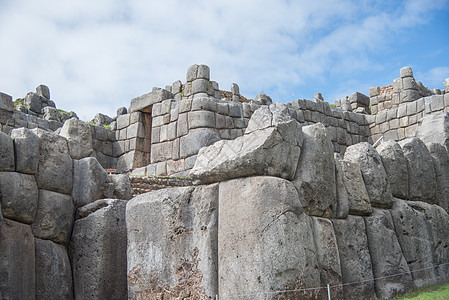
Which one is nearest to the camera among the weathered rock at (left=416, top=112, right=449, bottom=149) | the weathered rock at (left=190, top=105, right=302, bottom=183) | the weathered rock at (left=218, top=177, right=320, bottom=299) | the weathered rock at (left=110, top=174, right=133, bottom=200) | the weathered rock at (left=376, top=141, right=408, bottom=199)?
the weathered rock at (left=218, top=177, right=320, bottom=299)

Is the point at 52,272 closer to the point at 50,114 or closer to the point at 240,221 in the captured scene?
the point at 240,221

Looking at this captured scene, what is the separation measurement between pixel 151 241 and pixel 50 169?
2.13m

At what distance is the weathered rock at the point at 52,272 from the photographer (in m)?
7.52

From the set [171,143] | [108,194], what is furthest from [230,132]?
[108,194]

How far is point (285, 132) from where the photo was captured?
21.8ft

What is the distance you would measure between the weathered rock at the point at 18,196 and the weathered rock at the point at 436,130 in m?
8.17

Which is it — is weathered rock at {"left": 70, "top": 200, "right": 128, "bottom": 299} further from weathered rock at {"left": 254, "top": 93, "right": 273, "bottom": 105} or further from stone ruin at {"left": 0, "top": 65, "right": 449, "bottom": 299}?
weathered rock at {"left": 254, "top": 93, "right": 273, "bottom": 105}

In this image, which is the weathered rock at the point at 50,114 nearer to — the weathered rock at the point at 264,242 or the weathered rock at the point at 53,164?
the weathered rock at the point at 53,164

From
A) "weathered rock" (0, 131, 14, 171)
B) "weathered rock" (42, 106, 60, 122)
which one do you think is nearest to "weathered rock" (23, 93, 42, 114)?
"weathered rock" (42, 106, 60, 122)

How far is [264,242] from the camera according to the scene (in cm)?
604

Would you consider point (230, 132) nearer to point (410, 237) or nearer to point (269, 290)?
point (410, 237)

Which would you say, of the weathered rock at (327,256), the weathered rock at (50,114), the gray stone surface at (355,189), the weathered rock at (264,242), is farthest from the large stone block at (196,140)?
the weathered rock at (264,242)

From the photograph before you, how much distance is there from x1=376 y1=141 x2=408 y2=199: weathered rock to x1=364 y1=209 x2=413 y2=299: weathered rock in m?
1.00

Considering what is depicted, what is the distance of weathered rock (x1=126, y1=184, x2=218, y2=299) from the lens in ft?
21.9
